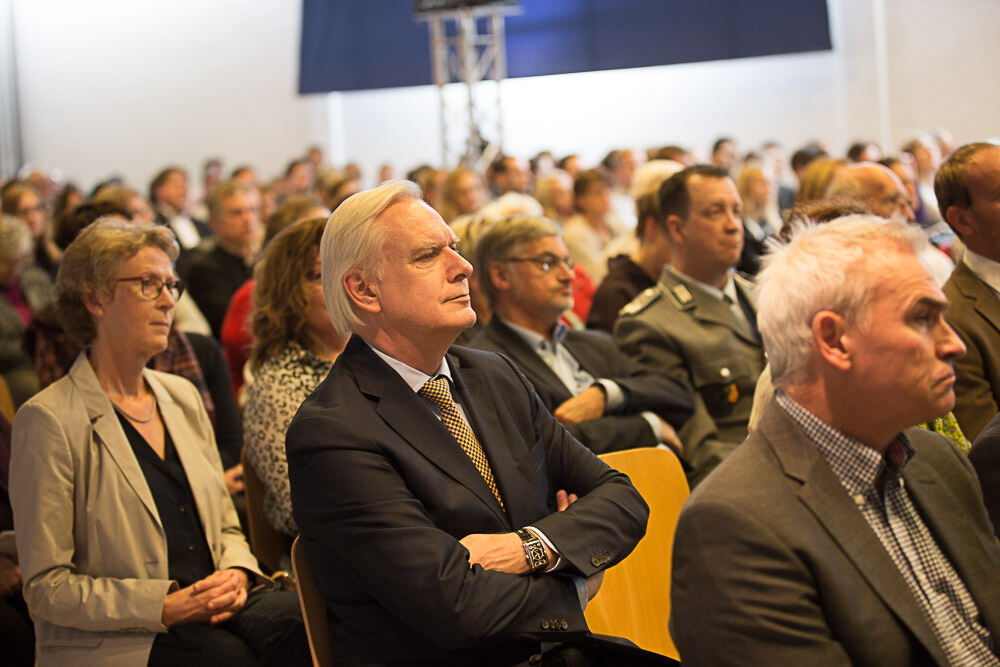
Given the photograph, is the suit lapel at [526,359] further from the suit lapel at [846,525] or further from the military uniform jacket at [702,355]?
the suit lapel at [846,525]

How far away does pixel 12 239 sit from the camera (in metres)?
4.66

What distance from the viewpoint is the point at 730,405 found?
10.3 ft

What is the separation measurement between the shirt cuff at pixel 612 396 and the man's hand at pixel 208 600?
1096mm

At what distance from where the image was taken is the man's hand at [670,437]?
295 cm

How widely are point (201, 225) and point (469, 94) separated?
277 centimetres

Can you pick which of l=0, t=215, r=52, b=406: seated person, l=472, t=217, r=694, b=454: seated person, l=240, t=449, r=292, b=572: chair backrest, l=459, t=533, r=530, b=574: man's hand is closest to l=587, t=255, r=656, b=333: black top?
l=472, t=217, r=694, b=454: seated person

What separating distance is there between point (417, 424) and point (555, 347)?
124cm

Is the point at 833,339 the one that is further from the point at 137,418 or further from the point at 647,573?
the point at 137,418

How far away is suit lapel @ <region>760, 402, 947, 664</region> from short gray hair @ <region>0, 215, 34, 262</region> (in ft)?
13.7

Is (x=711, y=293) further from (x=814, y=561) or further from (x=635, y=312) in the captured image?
(x=814, y=561)

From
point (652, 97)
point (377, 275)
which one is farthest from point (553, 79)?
point (377, 275)

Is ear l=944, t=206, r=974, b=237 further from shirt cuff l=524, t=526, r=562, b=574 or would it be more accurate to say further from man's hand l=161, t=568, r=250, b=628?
man's hand l=161, t=568, r=250, b=628

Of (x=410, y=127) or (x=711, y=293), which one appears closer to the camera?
(x=711, y=293)

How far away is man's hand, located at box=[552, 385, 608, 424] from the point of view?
277 cm
